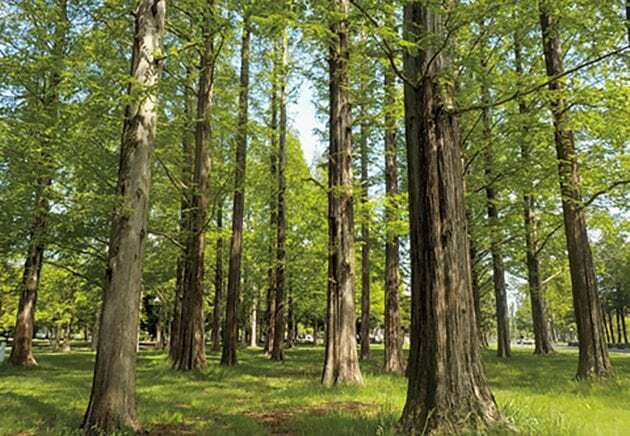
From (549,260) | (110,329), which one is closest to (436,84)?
(110,329)

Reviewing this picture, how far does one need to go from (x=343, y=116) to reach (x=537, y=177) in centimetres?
710

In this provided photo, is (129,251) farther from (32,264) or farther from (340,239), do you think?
(32,264)

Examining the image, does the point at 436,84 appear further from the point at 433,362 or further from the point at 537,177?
the point at 537,177

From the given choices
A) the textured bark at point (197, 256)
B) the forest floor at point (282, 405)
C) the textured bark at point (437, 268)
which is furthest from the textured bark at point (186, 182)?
the textured bark at point (437, 268)

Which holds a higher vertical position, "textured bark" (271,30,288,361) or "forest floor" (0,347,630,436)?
"textured bark" (271,30,288,361)

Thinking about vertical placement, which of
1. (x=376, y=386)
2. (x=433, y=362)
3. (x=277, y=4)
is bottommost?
(x=376, y=386)

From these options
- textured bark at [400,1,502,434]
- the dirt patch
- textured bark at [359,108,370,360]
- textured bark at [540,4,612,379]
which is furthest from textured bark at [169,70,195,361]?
textured bark at [540,4,612,379]

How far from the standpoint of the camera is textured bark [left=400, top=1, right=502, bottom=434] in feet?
14.9

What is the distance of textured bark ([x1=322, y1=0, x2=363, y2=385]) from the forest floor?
580 mm

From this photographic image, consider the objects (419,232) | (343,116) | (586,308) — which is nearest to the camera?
(419,232)

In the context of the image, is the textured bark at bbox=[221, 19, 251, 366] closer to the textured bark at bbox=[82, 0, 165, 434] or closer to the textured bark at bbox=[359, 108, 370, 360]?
Result: the textured bark at bbox=[359, 108, 370, 360]

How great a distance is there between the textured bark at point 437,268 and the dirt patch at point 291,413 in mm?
1754

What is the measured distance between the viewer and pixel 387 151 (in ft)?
44.7

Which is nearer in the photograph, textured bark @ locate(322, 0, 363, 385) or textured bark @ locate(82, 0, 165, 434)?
textured bark @ locate(82, 0, 165, 434)
